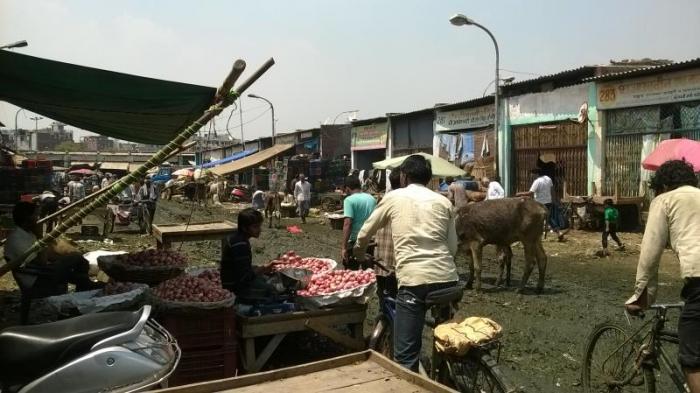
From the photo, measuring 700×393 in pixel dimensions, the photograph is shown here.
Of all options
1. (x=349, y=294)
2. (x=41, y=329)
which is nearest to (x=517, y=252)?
(x=349, y=294)

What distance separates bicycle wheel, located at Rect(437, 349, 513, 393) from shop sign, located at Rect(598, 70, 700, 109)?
1343cm

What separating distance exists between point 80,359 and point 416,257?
2.23 metres

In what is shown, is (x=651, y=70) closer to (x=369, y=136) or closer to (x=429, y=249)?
(x=429, y=249)

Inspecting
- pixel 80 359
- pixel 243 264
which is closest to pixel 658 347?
pixel 243 264

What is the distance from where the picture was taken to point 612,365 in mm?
4691

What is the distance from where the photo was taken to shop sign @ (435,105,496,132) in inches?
923

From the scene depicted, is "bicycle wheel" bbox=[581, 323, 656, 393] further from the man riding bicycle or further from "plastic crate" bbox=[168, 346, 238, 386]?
"plastic crate" bbox=[168, 346, 238, 386]

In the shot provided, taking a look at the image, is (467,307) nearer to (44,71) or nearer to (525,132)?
(44,71)

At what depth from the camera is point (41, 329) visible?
3311mm

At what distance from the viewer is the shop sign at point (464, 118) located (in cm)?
2344

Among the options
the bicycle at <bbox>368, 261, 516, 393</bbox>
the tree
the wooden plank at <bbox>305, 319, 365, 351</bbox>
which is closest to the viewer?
the bicycle at <bbox>368, 261, 516, 393</bbox>

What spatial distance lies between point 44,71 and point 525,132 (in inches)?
710

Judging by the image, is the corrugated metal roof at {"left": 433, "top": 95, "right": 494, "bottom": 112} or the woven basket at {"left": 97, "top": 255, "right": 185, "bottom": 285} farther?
the corrugated metal roof at {"left": 433, "top": 95, "right": 494, "bottom": 112}

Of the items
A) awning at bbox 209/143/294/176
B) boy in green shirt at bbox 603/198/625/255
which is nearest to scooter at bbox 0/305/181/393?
boy in green shirt at bbox 603/198/625/255
